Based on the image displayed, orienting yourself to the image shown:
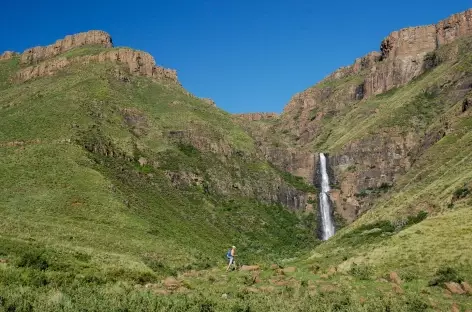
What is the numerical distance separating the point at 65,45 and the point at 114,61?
1164 inches

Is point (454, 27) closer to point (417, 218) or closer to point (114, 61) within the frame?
point (114, 61)

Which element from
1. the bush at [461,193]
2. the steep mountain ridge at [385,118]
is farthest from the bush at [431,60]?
the bush at [461,193]

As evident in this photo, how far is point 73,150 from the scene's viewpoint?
73.9 metres

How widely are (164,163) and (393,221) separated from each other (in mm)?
51443

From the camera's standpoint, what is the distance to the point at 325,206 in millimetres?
110812

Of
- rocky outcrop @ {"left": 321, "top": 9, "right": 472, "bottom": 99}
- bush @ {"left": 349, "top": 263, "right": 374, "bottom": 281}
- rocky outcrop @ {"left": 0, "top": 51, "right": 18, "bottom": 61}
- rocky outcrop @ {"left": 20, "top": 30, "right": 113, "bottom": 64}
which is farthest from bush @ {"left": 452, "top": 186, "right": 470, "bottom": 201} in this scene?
rocky outcrop @ {"left": 0, "top": 51, "right": 18, "bottom": 61}

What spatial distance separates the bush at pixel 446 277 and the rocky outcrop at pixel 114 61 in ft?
383

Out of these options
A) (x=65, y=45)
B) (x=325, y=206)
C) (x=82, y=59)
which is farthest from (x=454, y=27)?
(x=65, y=45)

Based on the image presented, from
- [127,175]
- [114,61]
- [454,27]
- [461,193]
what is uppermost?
[454,27]

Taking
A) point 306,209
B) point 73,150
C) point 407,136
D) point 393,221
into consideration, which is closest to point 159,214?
point 73,150

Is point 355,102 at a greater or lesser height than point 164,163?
greater

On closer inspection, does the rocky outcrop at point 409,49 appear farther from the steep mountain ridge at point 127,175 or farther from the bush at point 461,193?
the bush at point 461,193

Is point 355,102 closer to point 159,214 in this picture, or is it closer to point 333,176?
point 333,176

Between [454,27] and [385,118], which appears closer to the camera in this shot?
[385,118]
